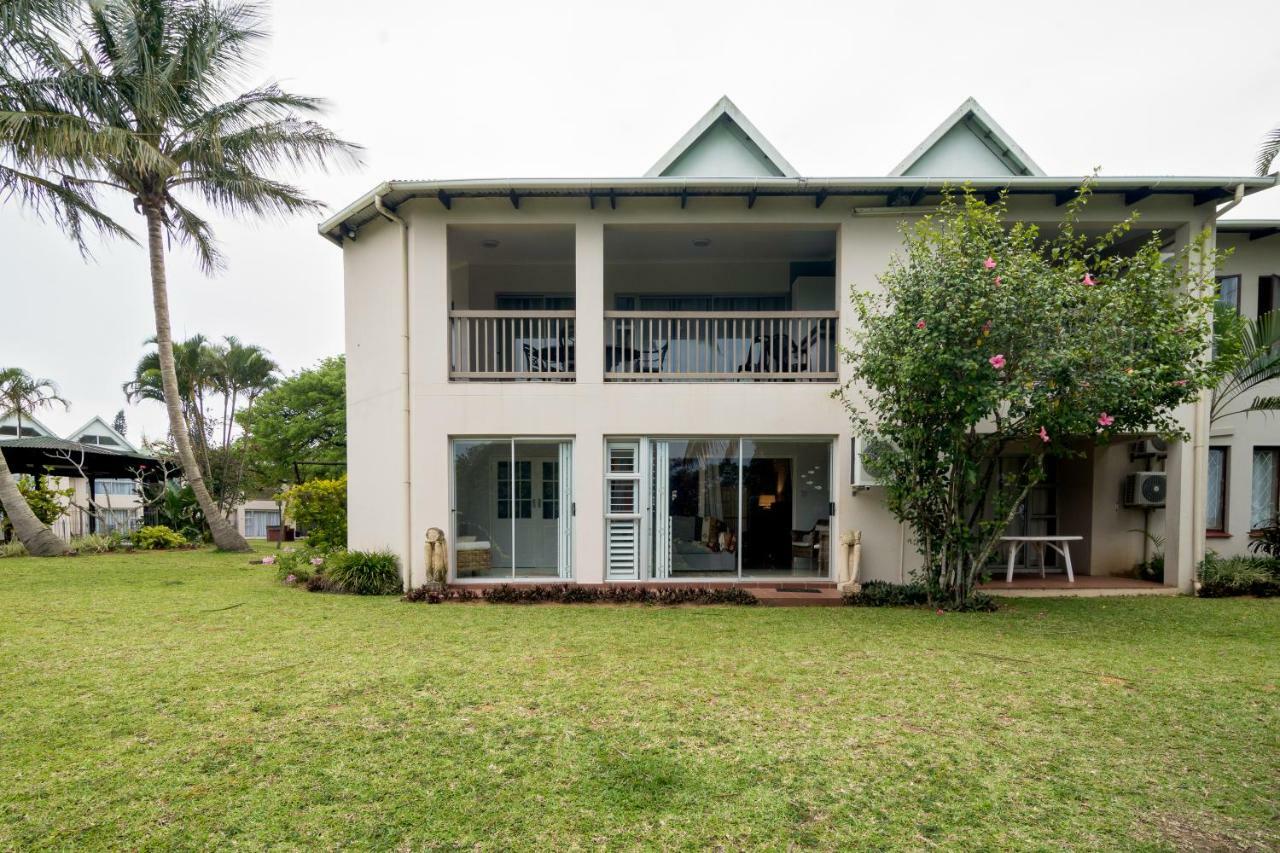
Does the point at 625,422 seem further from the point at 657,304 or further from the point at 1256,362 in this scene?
the point at 1256,362

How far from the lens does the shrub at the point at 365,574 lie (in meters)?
8.84

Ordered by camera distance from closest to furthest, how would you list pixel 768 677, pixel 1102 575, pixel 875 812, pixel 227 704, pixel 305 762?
pixel 875 812, pixel 305 762, pixel 227 704, pixel 768 677, pixel 1102 575

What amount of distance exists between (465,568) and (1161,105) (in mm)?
17013

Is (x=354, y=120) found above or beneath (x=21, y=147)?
above

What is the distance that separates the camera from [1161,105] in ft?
43.5

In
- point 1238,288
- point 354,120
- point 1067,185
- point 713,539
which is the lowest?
point 713,539

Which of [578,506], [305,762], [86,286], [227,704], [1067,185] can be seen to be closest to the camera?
[305,762]

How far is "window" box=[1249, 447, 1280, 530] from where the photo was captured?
1045 cm

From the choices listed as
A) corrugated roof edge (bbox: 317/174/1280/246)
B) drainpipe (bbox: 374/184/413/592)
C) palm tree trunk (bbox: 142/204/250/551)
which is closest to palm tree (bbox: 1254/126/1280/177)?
corrugated roof edge (bbox: 317/174/1280/246)

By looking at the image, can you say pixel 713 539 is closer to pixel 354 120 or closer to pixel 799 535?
pixel 799 535

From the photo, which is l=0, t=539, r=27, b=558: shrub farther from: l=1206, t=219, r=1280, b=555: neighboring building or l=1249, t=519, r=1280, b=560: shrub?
l=1249, t=519, r=1280, b=560: shrub

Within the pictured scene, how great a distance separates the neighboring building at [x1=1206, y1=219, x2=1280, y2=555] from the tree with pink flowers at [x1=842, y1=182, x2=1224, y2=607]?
4.19m

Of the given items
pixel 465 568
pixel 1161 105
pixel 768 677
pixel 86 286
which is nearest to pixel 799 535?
pixel 768 677

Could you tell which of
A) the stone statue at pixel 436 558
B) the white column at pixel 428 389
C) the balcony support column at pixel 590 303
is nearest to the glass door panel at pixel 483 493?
A: the white column at pixel 428 389
